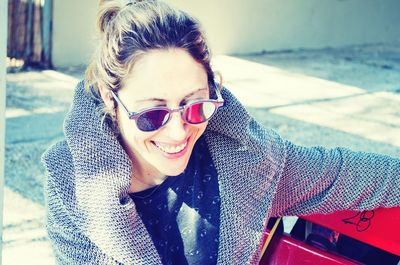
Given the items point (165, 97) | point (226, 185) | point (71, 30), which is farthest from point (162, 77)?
point (71, 30)

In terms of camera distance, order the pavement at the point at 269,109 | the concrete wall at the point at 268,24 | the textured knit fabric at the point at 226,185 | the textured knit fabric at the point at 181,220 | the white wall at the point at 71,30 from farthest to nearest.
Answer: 1. the concrete wall at the point at 268,24
2. the white wall at the point at 71,30
3. the pavement at the point at 269,109
4. the textured knit fabric at the point at 181,220
5. the textured knit fabric at the point at 226,185

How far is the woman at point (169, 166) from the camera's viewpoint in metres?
1.58

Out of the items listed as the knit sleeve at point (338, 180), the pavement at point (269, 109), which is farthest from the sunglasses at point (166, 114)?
the pavement at point (269, 109)

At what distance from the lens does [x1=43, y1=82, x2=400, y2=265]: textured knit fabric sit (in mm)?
1634

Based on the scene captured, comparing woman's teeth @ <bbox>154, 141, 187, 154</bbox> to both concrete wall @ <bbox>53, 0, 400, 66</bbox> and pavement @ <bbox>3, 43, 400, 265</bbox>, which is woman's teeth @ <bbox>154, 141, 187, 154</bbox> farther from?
concrete wall @ <bbox>53, 0, 400, 66</bbox>

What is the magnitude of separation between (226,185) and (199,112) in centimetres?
31

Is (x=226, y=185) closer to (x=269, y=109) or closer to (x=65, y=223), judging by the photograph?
(x=65, y=223)

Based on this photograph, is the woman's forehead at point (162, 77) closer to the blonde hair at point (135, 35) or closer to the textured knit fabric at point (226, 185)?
the blonde hair at point (135, 35)

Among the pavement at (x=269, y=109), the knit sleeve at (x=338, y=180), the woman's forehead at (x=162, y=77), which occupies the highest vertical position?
the woman's forehead at (x=162, y=77)

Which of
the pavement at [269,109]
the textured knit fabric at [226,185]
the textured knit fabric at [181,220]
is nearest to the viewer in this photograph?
the textured knit fabric at [226,185]

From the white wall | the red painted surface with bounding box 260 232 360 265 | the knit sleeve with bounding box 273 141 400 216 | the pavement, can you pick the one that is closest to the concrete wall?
the white wall

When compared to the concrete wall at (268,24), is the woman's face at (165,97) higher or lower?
higher

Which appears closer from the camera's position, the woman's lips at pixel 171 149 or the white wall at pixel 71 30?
the woman's lips at pixel 171 149

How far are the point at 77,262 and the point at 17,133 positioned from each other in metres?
3.25
